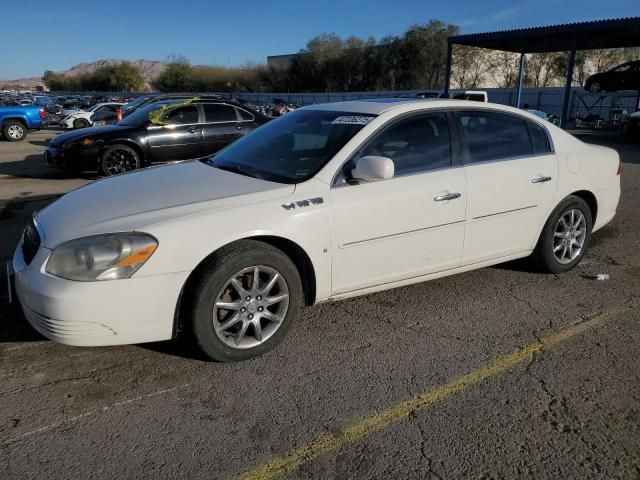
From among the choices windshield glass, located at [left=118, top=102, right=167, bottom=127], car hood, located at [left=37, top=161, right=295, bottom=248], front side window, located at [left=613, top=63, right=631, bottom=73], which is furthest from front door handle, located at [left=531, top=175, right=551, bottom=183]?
front side window, located at [left=613, top=63, right=631, bottom=73]

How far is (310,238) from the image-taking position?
10.8 feet

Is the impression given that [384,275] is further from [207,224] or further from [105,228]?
[105,228]

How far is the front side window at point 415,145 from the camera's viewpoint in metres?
3.72

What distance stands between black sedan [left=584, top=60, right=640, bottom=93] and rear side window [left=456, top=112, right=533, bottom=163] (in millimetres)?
24773

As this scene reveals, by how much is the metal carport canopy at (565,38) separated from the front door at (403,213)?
68.7 ft

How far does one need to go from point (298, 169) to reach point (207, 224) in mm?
882

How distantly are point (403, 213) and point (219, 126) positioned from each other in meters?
7.37

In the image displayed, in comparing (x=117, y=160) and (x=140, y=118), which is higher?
(x=140, y=118)

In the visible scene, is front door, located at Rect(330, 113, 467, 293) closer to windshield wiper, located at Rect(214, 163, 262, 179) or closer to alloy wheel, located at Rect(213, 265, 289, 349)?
alloy wheel, located at Rect(213, 265, 289, 349)

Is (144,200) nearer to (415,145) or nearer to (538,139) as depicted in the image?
(415,145)

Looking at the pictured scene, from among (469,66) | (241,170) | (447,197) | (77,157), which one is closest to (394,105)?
(447,197)

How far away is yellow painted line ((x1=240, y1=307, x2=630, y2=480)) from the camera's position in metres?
2.36

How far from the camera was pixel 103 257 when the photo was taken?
283 centimetres

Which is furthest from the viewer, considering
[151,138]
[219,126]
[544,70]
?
[544,70]
